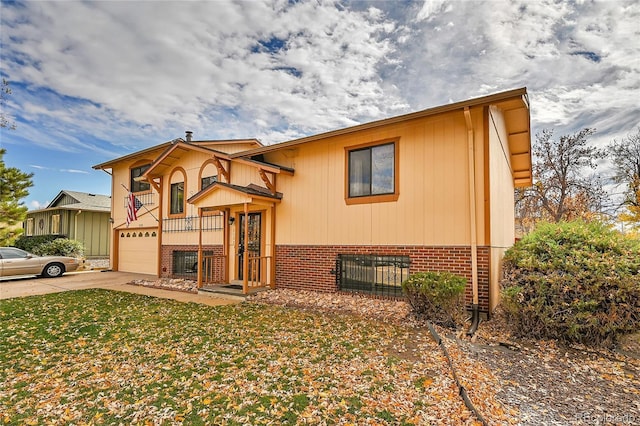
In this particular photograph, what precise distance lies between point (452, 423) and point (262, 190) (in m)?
8.17

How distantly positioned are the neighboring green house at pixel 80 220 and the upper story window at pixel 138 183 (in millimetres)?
7084

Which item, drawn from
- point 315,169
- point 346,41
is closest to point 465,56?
point 346,41

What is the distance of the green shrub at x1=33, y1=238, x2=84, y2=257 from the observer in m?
17.9

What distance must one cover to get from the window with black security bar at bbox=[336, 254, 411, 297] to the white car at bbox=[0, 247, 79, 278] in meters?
12.5

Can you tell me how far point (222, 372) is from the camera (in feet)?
13.1

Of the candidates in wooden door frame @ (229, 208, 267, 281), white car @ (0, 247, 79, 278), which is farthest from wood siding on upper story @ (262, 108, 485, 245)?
white car @ (0, 247, 79, 278)

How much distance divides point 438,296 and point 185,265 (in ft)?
32.8

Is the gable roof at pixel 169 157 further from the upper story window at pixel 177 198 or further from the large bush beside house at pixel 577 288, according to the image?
the large bush beside house at pixel 577 288

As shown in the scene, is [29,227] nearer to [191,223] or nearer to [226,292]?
[191,223]

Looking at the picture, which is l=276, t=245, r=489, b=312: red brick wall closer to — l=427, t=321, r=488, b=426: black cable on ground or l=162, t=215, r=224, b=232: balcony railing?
l=427, t=321, r=488, b=426: black cable on ground

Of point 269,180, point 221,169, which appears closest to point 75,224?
point 221,169

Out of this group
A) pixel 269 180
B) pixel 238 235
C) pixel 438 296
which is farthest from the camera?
pixel 238 235

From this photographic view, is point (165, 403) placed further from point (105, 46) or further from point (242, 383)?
point (105, 46)

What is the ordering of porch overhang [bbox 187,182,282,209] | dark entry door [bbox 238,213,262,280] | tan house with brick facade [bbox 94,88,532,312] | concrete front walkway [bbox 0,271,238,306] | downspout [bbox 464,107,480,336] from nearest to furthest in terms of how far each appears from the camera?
downspout [bbox 464,107,480,336], tan house with brick facade [bbox 94,88,532,312], porch overhang [bbox 187,182,282,209], concrete front walkway [bbox 0,271,238,306], dark entry door [bbox 238,213,262,280]
